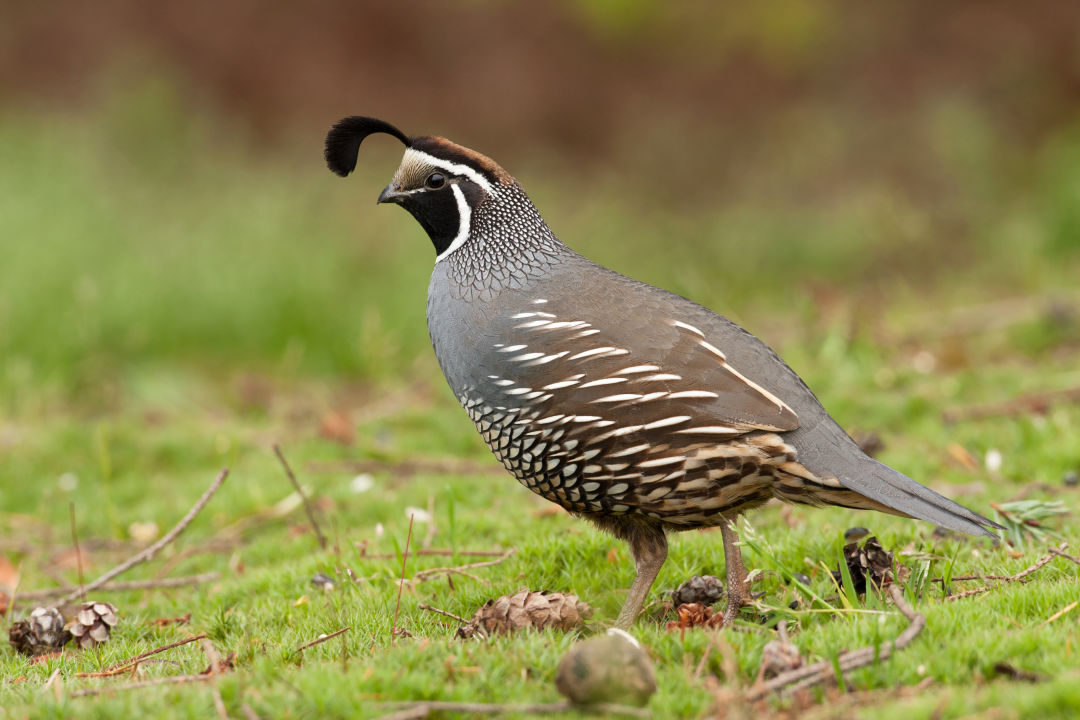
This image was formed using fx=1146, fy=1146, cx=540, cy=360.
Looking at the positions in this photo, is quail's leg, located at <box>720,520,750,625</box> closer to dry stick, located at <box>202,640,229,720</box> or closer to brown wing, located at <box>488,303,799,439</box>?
brown wing, located at <box>488,303,799,439</box>

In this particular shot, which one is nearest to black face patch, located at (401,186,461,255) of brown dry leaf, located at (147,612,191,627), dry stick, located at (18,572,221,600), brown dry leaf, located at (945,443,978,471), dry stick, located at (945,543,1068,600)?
brown dry leaf, located at (147,612,191,627)

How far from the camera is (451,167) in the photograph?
553 cm

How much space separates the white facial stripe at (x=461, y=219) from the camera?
18.1 feet

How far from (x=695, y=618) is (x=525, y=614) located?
26.0 inches

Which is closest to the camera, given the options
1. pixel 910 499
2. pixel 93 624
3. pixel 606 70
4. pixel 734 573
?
pixel 910 499

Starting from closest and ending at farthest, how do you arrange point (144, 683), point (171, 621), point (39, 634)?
point (144, 683)
point (39, 634)
point (171, 621)

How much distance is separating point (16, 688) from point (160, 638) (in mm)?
979

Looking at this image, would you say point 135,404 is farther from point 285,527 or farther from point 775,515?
point 775,515

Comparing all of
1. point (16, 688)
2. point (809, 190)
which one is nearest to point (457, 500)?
point (16, 688)

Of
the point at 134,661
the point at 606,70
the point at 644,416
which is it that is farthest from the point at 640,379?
the point at 606,70

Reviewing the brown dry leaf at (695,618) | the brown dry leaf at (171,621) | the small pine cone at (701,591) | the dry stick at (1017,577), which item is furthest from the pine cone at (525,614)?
the brown dry leaf at (171,621)

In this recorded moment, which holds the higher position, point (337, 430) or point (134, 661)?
point (337, 430)

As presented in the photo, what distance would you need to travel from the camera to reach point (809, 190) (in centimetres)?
1662

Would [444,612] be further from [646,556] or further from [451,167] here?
[451,167]
